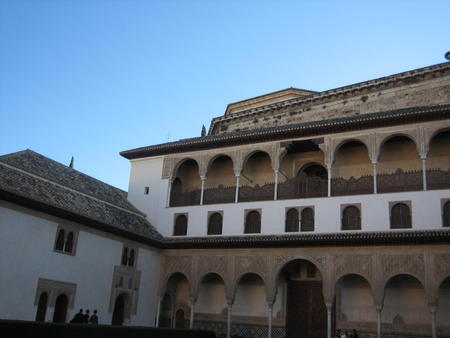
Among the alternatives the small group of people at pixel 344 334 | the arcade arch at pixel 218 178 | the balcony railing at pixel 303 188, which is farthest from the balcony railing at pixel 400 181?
the arcade arch at pixel 218 178

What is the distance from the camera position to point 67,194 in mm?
20547

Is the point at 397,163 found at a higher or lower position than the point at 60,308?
higher

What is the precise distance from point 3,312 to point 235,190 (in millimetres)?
11107

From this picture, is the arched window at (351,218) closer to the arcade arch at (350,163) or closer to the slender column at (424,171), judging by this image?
the arcade arch at (350,163)

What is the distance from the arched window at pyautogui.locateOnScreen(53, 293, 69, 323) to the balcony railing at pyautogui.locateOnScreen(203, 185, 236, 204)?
25.9ft

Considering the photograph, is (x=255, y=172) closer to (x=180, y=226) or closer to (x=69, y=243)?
(x=180, y=226)

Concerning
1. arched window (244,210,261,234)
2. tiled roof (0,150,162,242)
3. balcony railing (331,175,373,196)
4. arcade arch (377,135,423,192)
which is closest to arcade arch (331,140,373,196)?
balcony railing (331,175,373,196)

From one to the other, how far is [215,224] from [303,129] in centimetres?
577

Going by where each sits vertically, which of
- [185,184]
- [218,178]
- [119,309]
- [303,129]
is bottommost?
[119,309]

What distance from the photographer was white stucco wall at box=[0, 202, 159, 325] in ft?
53.8

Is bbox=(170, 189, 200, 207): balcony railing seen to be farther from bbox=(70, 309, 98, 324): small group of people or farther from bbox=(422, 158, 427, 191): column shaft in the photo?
bbox=(422, 158, 427, 191): column shaft

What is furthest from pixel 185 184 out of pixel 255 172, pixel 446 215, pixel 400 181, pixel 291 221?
pixel 446 215

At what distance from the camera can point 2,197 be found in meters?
16.2

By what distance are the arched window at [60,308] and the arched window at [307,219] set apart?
9.53 meters
